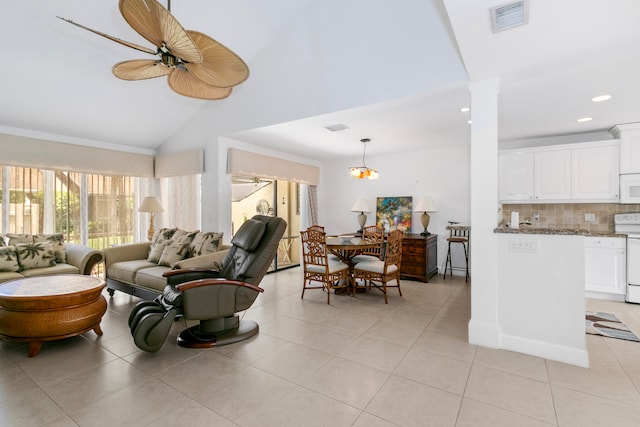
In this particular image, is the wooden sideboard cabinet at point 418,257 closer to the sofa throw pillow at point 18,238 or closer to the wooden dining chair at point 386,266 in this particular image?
the wooden dining chair at point 386,266

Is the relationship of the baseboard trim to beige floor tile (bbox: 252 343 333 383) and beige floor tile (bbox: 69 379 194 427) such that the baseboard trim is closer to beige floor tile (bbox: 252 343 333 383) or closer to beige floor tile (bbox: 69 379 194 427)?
beige floor tile (bbox: 252 343 333 383)

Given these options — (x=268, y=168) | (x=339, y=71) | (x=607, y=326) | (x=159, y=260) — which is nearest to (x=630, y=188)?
(x=607, y=326)

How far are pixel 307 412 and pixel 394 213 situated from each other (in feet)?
15.7

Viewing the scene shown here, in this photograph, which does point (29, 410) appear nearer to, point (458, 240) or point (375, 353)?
point (375, 353)

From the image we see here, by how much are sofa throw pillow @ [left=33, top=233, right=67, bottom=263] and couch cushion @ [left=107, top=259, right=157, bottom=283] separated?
687 millimetres

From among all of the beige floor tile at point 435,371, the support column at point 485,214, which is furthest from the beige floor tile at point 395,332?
the support column at point 485,214

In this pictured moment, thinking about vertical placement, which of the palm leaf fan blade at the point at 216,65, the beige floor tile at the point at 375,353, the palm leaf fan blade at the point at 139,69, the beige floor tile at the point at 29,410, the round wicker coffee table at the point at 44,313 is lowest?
the beige floor tile at the point at 29,410

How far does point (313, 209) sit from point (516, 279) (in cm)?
456

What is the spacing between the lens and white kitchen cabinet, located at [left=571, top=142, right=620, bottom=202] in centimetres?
428

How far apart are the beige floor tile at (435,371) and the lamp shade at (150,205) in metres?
4.60

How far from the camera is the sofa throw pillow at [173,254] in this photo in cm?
403

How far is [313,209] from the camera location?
6.82m

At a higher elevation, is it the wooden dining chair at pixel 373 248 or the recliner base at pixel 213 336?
the wooden dining chair at pixel 373 248

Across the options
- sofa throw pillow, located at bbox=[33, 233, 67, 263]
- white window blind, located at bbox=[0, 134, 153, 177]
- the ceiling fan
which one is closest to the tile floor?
sofa throw pillow, located at bbox=[33, 233, 67, 263]
